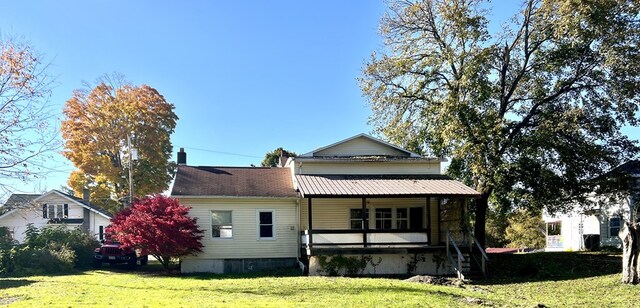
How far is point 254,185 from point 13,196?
36.1 feet

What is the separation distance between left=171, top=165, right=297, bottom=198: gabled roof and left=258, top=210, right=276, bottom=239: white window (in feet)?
2.80

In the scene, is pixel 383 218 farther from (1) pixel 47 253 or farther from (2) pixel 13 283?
(2) pixel 13 283

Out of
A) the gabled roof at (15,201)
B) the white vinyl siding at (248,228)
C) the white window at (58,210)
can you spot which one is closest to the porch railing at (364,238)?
the white vinyl siding at (248,228)

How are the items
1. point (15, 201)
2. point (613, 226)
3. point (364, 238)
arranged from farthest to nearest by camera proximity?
point (613, 226)
point (364, 238)
point (15, 201)

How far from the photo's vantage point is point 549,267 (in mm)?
20203

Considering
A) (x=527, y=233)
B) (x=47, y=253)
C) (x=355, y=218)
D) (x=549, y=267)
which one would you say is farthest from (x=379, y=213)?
(x=527, y=233)

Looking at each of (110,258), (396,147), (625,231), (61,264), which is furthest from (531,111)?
(61,264)

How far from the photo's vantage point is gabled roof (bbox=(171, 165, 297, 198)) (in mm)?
21312

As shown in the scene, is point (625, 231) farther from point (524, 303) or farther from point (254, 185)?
point (254, 185)

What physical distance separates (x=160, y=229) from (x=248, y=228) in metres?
3.83

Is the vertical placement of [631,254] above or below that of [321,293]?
above

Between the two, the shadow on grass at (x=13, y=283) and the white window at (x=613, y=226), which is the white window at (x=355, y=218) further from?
the white window at (x=613, y=226)

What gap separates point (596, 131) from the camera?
20.6 meters

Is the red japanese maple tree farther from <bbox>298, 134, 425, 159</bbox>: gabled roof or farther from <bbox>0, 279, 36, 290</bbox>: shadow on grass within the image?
<bbox>298, 134, 425, 159</bbox>: gabled roof
